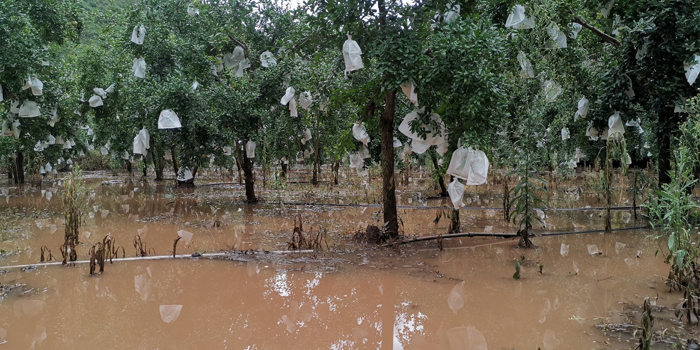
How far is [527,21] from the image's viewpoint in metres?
5.93

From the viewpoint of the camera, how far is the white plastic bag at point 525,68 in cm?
556

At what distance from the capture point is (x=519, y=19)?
19.5ft

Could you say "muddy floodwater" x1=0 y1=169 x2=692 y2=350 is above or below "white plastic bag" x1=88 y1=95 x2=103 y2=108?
below

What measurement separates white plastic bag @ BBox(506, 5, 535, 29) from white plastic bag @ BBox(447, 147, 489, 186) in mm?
1950

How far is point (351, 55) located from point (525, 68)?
213 cm

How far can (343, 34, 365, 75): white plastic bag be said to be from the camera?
213 inches

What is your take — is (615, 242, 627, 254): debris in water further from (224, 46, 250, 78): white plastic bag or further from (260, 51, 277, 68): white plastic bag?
(224, 46, 250, 78): white plastic bag

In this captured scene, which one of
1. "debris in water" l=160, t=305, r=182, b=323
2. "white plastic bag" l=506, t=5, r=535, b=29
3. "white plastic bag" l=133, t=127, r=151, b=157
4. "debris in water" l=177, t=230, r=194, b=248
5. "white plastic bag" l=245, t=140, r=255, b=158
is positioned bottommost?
"debris in water" l=160, t=305, r=182, b=323

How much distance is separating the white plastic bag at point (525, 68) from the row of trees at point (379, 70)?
0.06 feet

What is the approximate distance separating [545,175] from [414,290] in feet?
49.2

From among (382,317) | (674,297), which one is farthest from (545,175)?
(382,317)

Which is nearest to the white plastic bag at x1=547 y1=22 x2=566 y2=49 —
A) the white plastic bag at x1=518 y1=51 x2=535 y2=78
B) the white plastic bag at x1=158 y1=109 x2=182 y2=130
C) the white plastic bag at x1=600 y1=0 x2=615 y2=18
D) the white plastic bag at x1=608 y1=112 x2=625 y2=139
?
the white plastic bag at x1=518 y1=51 x2=535 y2=78

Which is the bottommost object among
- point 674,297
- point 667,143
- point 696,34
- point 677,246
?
point 674,297

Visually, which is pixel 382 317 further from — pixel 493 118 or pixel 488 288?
pixel 493 118
